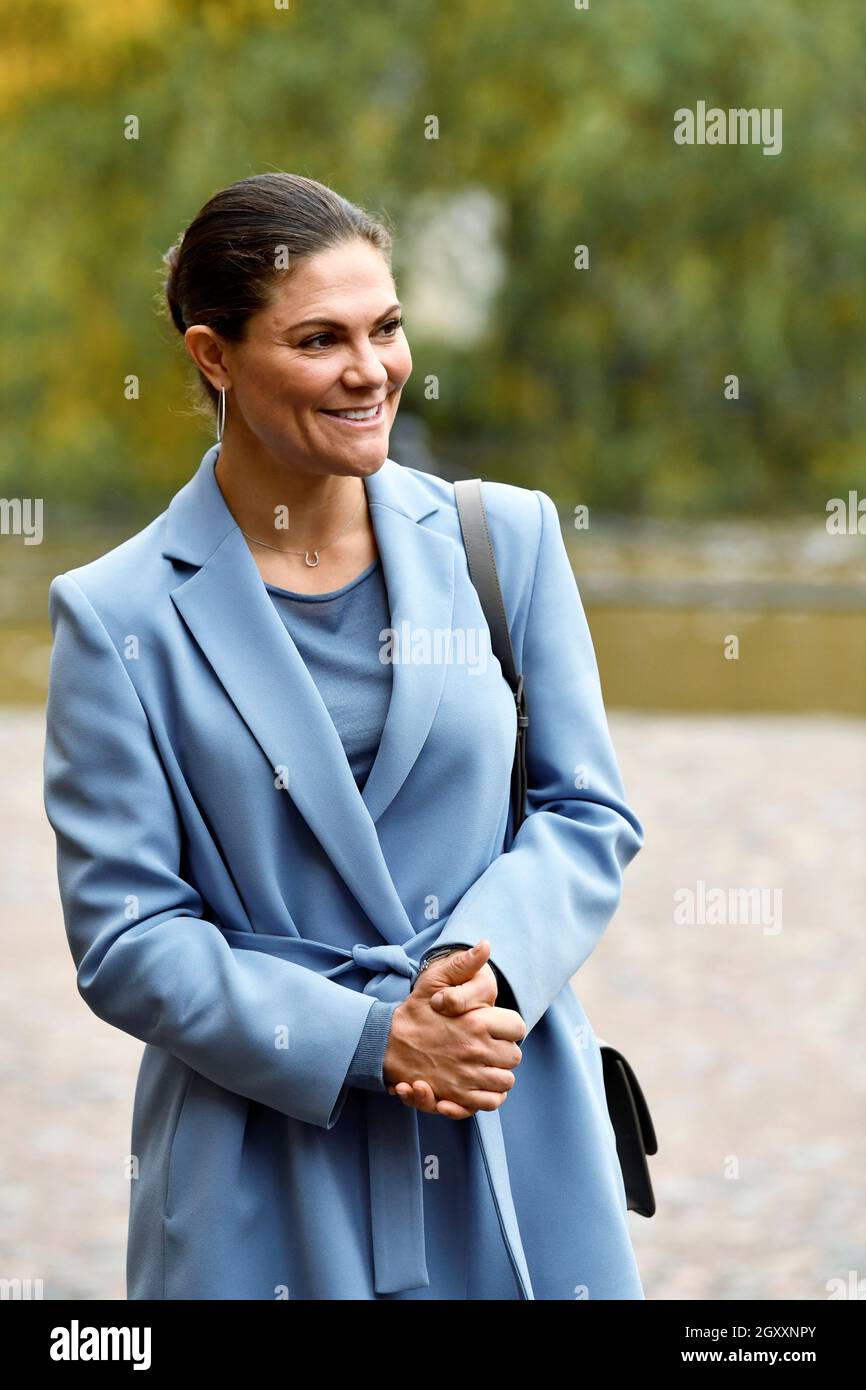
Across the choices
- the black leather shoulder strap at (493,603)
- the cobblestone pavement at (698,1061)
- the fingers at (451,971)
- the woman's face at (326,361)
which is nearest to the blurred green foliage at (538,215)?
the cobblestone pavement at (698,1061)

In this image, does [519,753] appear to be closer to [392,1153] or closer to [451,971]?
[451,971]

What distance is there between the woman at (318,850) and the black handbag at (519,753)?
0.02m

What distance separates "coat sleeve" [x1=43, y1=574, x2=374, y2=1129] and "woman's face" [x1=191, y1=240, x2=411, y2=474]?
0.98ft

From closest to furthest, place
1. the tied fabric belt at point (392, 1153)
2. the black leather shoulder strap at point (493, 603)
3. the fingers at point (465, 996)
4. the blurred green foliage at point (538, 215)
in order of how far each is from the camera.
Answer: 1. the fingers at point (465, 996)
2. the tied fabric belt at point (392, 1153)
3. the black leather shoulder strap at point (493, 603)
4. the blurred green foliage at point (538, 215)

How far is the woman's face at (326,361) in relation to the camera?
2041 millimetres

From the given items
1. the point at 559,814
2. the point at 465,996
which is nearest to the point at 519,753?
the point at 559,814

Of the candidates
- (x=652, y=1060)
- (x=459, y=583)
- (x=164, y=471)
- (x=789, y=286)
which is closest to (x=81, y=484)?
(x=164, y=471)

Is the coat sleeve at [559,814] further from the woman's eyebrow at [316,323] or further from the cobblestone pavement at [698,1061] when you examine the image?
the cobblestone pavement at [698,1061]

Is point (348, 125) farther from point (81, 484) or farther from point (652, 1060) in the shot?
point (652, 1060)

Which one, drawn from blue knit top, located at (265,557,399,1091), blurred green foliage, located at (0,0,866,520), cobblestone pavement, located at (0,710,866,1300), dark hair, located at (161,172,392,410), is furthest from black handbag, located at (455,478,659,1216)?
blurred green foliage, located at (0,0,866,520)

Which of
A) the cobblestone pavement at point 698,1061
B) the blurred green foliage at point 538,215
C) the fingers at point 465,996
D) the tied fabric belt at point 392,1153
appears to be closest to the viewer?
the fingers at point 465,996

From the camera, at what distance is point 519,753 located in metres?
2.25

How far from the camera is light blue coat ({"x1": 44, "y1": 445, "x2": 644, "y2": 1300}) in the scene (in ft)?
6.74

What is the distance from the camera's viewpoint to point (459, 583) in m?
2.23
